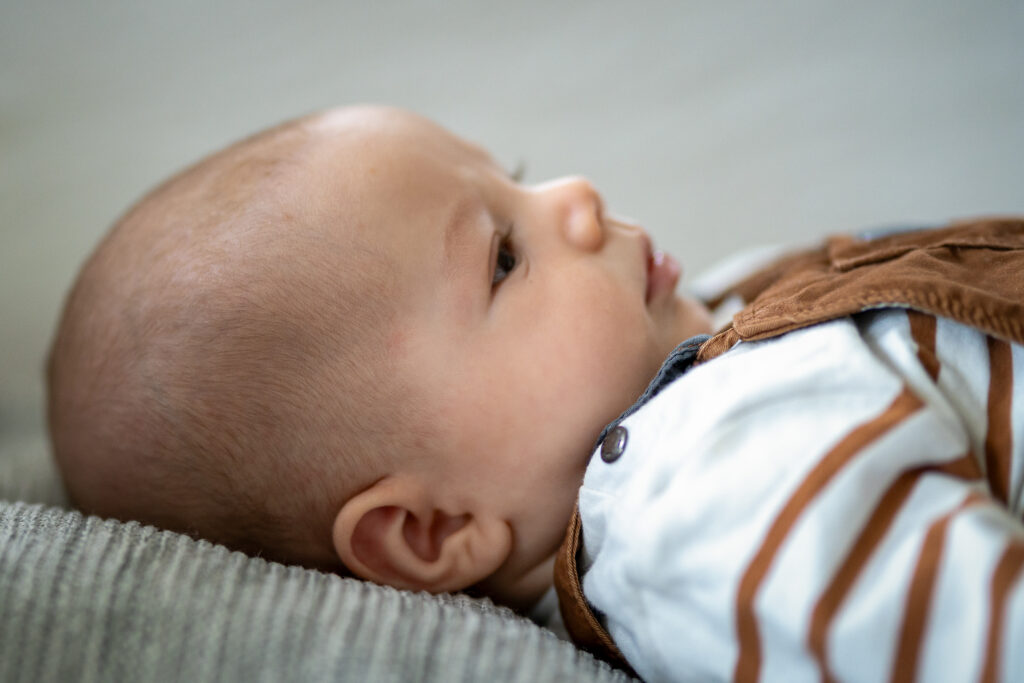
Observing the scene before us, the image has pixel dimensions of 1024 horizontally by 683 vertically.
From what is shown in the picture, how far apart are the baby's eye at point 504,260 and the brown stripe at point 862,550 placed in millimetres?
350

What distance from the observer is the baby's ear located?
24.1 inches

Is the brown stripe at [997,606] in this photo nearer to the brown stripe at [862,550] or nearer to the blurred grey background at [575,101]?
the brown stripe at [862,550]

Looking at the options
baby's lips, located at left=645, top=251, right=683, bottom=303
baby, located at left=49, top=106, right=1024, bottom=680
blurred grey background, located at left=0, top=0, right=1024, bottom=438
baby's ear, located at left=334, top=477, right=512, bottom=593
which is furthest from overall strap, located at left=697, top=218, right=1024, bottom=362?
blurred grey background, located at left=0, top=0, right=1024, bottom=438

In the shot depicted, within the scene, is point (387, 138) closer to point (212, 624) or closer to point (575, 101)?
point (212, 624)

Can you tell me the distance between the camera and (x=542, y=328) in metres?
0.65

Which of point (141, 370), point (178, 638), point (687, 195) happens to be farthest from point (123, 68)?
point (178, 638)

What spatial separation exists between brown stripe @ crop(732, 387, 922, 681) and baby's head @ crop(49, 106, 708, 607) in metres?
0.21

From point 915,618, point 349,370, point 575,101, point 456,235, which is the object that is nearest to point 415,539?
point 349,370

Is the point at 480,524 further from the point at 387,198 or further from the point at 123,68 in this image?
the point at 123,68

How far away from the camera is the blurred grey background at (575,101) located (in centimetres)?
114

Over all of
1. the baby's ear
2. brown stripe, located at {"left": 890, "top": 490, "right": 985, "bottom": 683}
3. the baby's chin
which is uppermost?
the baby's chin

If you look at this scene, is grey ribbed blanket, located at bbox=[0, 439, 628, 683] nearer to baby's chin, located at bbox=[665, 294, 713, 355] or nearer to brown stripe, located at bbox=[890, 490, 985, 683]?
brown stripe, located at bbox=[890, 490, 985, 683]

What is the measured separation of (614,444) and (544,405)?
8 centimetres

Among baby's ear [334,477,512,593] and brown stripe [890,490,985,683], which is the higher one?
brown stripe [890,490,985,683]
